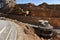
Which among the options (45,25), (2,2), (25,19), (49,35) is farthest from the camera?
(2,2)

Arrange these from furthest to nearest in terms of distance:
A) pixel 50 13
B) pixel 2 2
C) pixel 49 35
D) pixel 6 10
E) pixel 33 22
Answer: pixel 2 2
pixel 6 10
pixel 50 13
pixel 33 22
pixel 49 35

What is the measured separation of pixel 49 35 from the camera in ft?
65.1

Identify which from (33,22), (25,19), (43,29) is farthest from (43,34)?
(25,19)

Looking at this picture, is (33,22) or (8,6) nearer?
(33,22)

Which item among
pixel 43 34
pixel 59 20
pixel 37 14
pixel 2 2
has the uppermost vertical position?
pixel 43 34

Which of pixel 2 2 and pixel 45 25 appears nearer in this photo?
pixel 45 25

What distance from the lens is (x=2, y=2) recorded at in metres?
54.8

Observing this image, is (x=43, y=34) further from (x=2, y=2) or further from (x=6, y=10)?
(x=2, y=2)

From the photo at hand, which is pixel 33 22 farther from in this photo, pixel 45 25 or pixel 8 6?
pixel 8 6

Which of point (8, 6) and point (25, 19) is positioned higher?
point (25, 19)

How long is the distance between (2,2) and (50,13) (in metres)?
22.3

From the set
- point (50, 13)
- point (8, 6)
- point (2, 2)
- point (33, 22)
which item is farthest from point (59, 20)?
point (2, 2)

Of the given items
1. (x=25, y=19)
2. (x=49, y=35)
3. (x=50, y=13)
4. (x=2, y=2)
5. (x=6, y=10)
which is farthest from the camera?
(x=2, y=2)

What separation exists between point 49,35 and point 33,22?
31.4ft
